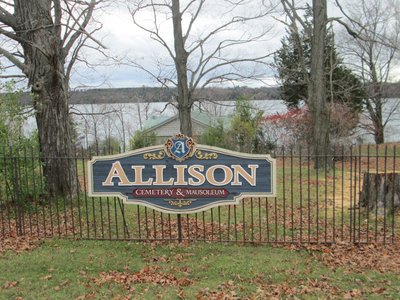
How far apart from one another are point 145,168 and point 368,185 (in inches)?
180

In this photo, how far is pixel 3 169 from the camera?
8.07m

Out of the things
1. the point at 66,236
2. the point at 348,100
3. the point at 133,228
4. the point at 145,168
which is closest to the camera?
the point at 145,168

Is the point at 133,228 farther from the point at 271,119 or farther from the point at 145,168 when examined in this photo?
the point at 271,119

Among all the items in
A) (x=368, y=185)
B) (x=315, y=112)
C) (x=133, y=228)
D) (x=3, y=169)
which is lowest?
(x=133, y=228)

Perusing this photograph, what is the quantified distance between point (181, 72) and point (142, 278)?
1534cm

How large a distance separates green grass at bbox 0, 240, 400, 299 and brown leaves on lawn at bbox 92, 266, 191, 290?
0.16 ft

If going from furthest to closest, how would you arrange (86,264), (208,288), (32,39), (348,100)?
(348,100) < (32,39) < (86,264) < (208,288)

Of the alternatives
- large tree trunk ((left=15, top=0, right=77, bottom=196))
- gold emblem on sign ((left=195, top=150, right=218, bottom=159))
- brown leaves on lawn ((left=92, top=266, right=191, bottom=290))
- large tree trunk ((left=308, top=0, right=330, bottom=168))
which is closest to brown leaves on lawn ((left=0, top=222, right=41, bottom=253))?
large tree trunk ((left=15, top=0, right=77, bottom=196))

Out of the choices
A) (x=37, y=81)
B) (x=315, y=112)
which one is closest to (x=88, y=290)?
(x=37, y=81)

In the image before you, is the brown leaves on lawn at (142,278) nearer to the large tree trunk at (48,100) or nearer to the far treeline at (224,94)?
the large tree trunk at (48,100)

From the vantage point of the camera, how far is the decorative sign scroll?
19.8ft

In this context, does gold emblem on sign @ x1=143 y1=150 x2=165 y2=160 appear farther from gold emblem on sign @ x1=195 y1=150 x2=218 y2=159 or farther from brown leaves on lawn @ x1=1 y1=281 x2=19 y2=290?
brown leaves on lawn @ x1=1 y1=281 x2=19 y2=290

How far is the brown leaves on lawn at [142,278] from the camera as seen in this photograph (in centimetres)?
496

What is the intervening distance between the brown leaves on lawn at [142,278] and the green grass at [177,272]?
0.05 metres
